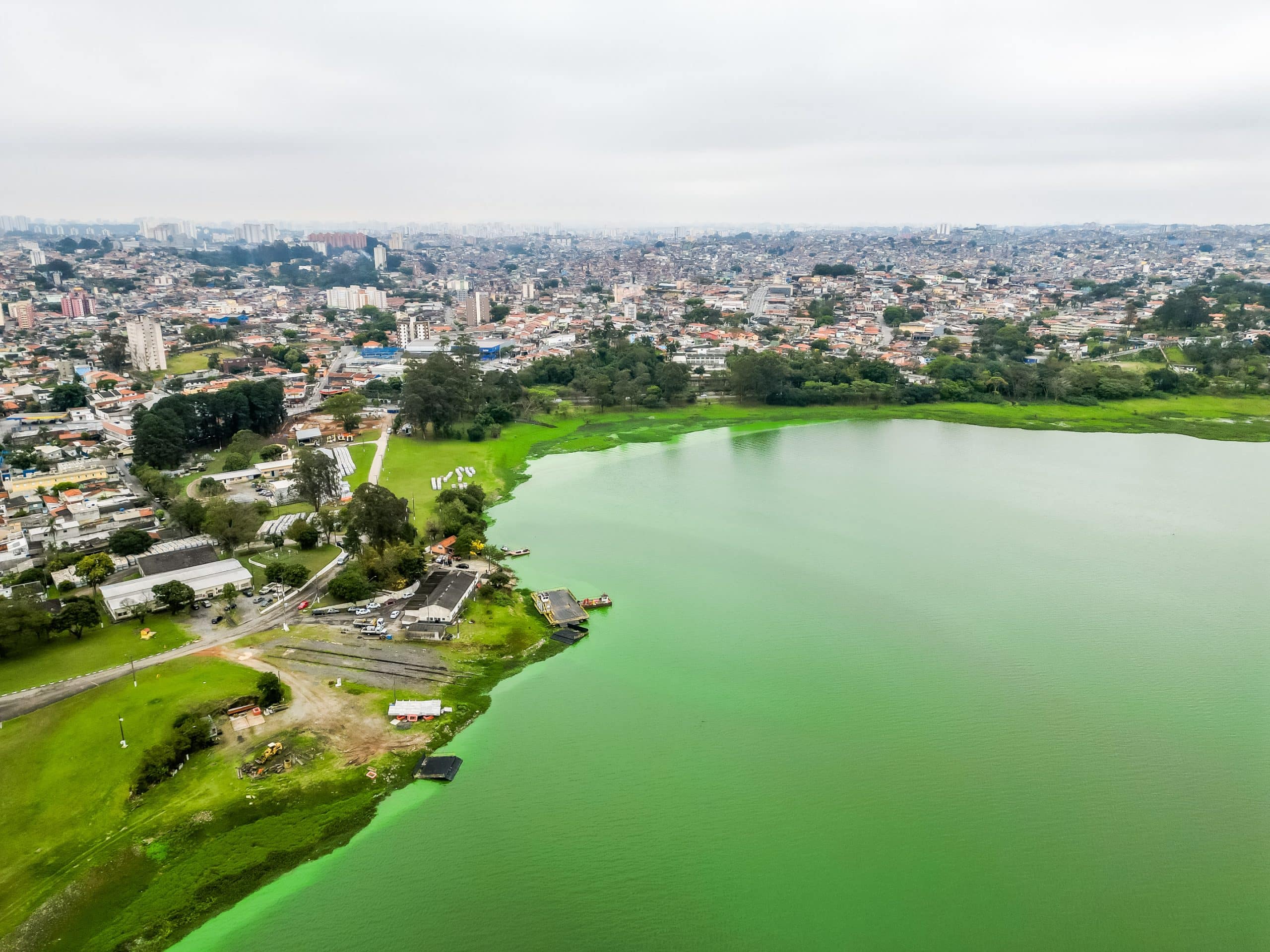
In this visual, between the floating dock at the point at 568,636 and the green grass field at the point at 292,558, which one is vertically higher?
the green grass field at the point at 292,558

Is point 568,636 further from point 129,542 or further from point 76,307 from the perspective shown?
point 76,307

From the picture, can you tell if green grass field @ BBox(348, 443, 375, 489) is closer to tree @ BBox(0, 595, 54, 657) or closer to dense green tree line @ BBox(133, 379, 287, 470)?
dense green tree line @ BBox(133, 379, 287, 470)

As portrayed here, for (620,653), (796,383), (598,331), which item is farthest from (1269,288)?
(620,653)

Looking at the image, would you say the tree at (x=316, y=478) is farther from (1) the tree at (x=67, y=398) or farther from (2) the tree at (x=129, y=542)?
(1) the tree at (x=67, y=398)

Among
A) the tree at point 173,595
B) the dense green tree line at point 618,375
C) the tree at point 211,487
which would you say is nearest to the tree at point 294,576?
the tree at point 173,595

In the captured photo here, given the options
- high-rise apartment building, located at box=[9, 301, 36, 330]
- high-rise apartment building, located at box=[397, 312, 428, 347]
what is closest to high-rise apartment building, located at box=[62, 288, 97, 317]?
high-rise apartment building, located at box=[9, 301, 36, 330]

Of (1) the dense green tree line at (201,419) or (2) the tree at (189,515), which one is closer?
(2) the tree at (189,515)

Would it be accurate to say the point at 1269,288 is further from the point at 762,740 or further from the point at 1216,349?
the point at 762,740
